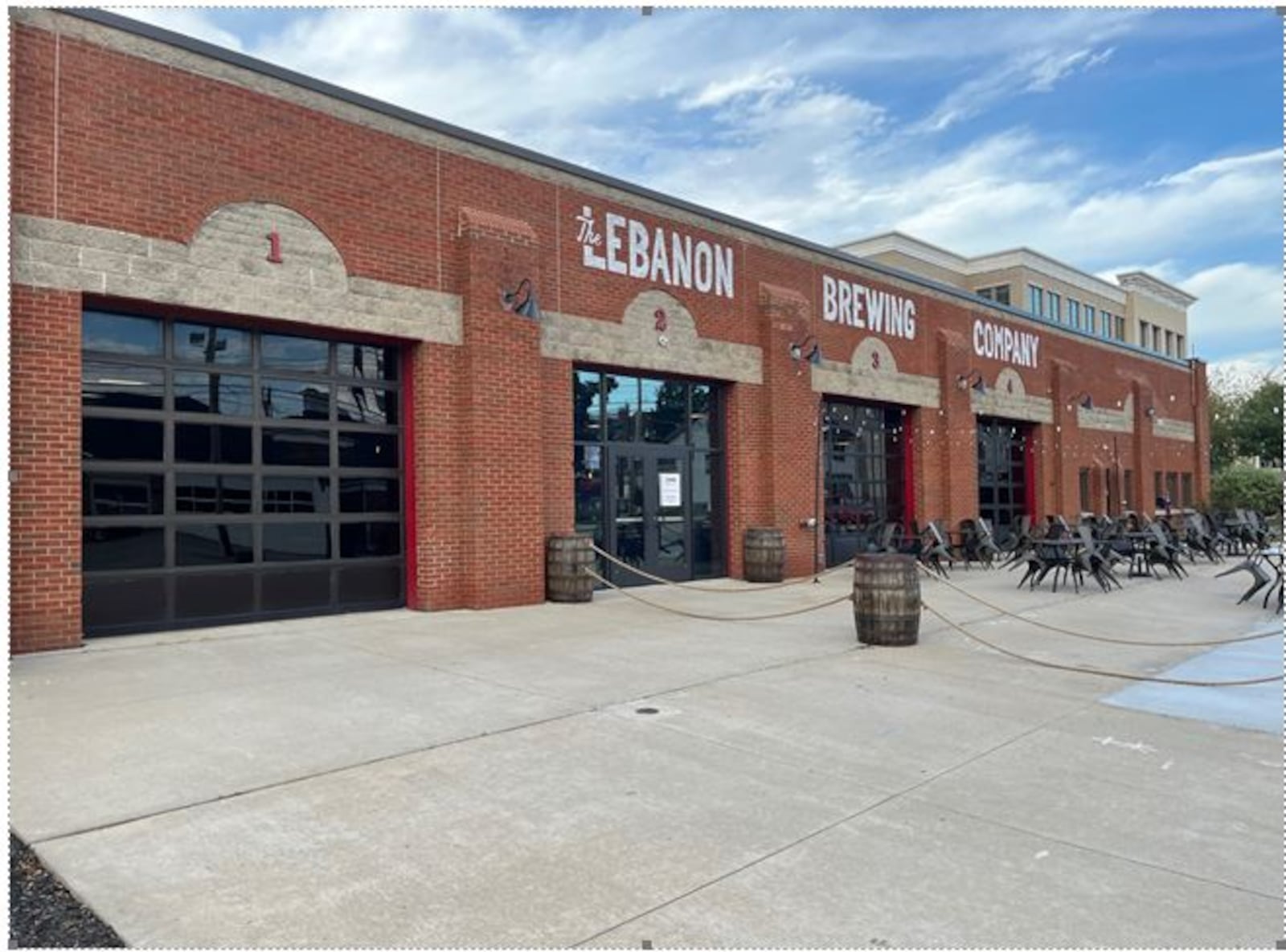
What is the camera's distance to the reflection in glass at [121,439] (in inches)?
347

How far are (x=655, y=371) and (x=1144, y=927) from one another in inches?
462

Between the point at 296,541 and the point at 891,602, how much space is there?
672cm

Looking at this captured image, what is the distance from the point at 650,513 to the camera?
14.3 m

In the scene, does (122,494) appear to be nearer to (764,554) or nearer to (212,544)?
(212,544)

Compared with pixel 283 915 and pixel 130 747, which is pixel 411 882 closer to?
pixel 283 915

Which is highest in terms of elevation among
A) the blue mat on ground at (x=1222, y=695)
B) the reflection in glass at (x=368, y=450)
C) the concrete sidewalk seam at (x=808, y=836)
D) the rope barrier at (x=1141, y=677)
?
the reflection in glass at (x=368, y=450)

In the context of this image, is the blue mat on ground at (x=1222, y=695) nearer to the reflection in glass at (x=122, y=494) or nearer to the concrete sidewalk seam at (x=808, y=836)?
the concrete sidewalk seam at (x=808, y=836)

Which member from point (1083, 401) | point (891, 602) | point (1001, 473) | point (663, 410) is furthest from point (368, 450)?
point (1083, 401)

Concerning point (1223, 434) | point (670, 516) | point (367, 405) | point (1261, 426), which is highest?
point (1261, 426)

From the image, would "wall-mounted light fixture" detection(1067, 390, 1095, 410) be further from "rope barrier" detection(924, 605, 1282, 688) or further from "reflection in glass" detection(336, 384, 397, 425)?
"reflection in glass" detection(336, 384, 397, 425)

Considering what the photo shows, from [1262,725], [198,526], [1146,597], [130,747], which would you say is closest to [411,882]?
[130,747]

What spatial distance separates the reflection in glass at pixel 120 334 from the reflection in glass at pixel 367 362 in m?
2.05

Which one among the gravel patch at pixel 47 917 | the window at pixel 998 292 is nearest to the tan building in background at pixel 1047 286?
the window at pixel 998 292

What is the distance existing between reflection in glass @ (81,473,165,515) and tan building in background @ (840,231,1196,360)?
41.7m
